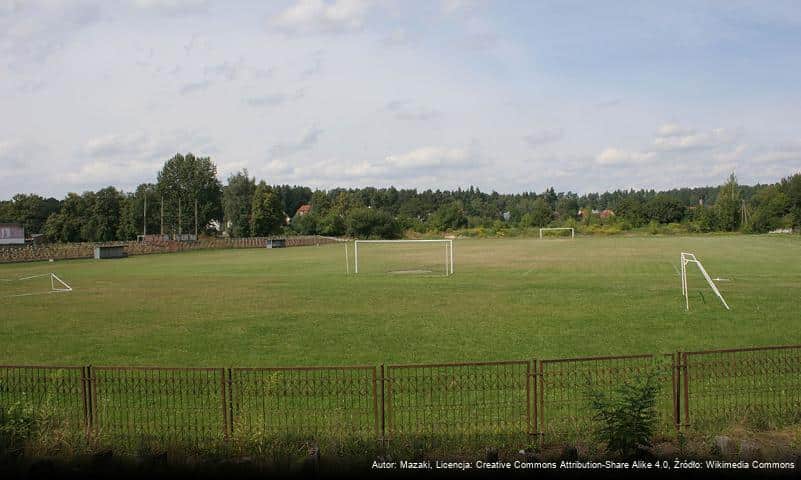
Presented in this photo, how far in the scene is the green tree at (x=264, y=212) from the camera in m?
112

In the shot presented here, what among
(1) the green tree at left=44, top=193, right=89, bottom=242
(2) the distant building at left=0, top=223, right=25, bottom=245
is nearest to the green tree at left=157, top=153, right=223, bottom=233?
(1) the green tree at left=44, top=193, right=89, bottom=242

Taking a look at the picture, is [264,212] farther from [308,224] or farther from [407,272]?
[407,272]

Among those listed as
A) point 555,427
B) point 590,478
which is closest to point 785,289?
point 555,427

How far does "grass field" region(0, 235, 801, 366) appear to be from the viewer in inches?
597

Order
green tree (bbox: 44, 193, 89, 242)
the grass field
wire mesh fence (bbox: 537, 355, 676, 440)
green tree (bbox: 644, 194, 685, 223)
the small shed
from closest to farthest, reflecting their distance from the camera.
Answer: wire mesh fence (bbox: 537, 355, 676, 440), the grass field, the small shed, green tree (bbox: 44, 193, 89, 242), green tree (bbox: 644, 194, 685, 223)

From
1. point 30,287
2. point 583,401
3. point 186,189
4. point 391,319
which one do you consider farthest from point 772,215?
point 583,401

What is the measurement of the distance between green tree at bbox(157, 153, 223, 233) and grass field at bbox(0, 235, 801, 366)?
76.6m

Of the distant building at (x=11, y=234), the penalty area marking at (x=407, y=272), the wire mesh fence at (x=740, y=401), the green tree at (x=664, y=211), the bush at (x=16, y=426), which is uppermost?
the green tree at (x=664, y=211)

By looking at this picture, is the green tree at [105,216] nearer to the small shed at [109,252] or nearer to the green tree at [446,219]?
the small shed at [109,252]

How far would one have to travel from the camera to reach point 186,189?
110 meters

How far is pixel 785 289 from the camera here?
2619cm

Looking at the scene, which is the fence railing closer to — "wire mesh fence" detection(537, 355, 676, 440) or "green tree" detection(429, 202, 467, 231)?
"wire mesh fence" detection(537, 355, 676, 440)

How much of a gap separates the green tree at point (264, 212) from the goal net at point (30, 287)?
237 ft

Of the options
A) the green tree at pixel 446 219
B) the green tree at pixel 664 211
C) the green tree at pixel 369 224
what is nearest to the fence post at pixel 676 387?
the green tree at pixel 369 224
